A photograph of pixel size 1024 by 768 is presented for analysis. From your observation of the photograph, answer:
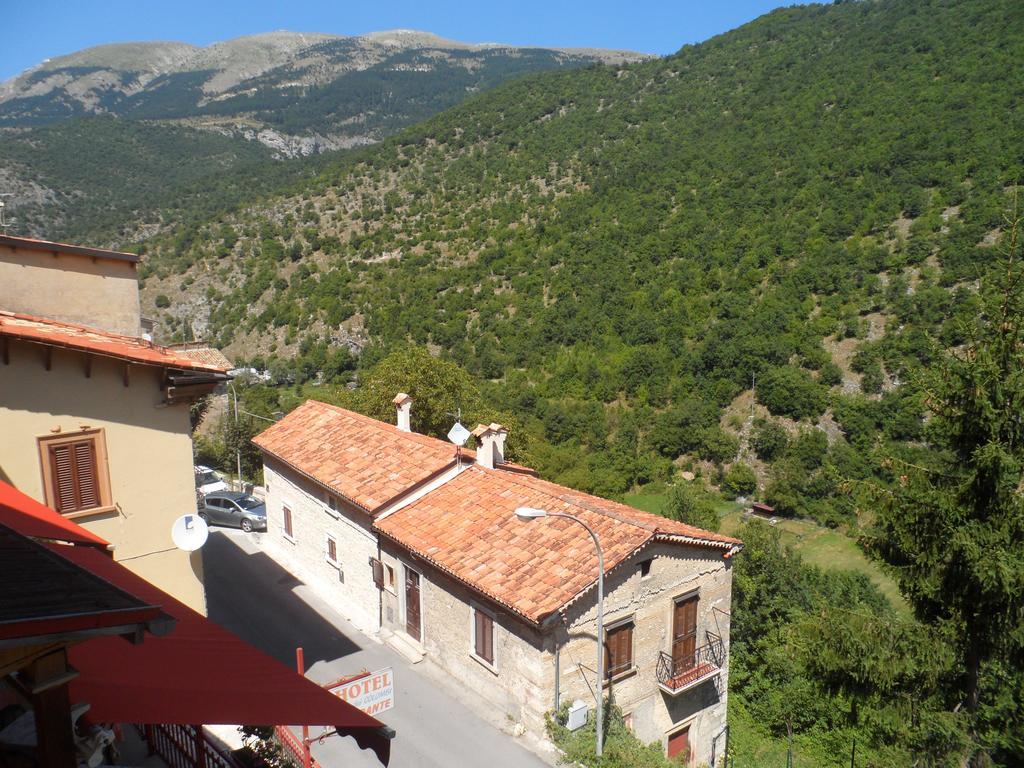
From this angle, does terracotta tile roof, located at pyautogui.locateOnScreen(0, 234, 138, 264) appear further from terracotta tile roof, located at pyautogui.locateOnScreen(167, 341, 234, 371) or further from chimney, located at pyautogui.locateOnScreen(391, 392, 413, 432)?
chimney, located at pyautogui.locateOnScreen(391, 392, 413, 432)

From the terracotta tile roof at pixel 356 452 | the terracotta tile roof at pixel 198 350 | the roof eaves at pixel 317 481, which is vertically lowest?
the roof eaves at pixel 317 481

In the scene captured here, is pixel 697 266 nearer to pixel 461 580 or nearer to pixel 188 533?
pixel 461 580

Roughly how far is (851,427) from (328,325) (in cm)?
4563

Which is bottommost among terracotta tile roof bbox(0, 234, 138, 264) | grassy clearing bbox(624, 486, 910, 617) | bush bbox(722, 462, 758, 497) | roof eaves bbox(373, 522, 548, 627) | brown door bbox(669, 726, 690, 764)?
grassy clearing bbox(624, 486, 910, 617)

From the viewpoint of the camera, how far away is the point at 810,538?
4662 centimetres

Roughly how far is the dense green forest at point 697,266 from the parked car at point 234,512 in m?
9.26

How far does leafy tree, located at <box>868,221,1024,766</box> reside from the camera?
1011 centimetres

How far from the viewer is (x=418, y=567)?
55.0 feet

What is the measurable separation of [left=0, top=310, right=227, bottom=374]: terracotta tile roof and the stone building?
718 centimetres

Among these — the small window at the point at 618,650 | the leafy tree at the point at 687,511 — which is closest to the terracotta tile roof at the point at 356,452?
the small window at the point at 618,650

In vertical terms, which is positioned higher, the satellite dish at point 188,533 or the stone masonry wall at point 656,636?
the satellite dish at point 188,533

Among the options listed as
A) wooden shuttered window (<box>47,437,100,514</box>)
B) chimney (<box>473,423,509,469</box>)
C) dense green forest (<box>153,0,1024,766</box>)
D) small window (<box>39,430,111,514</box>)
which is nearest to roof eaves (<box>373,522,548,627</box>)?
chimney (<box>473,423,509,469</box>)

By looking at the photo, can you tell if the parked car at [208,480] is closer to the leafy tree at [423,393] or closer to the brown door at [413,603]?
the leafy tree at [423,393]

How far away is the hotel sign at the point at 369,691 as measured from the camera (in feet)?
35.1
